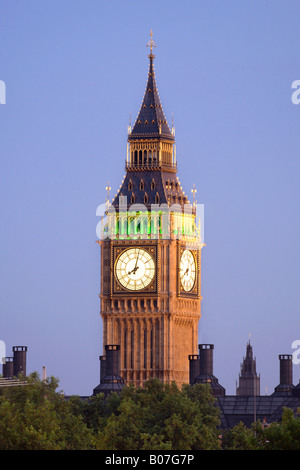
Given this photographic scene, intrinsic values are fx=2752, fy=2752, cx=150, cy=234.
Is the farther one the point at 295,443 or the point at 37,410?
the point at 37,410

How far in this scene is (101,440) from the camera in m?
197
